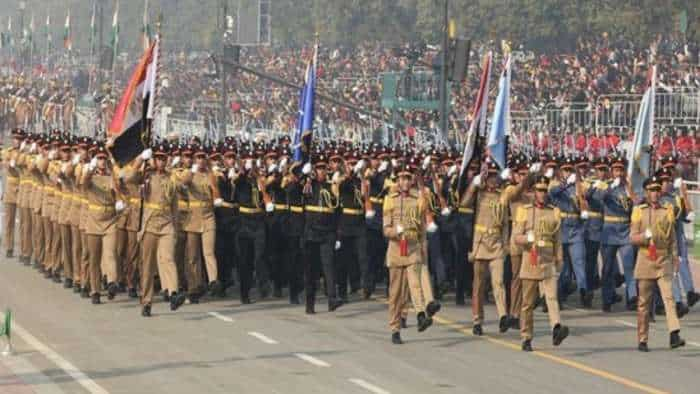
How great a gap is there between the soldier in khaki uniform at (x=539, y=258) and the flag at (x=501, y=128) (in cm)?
192

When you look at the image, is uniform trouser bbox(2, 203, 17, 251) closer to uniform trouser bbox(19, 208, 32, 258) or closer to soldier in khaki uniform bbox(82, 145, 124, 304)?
uniform trouser bbox(19, 208, 32, 258)

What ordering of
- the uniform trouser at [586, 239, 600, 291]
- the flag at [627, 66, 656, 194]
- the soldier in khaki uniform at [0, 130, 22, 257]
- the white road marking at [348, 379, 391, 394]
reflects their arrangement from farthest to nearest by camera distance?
the soldier in khaki uniform at [0, 130, 22, 257], the uniform trouser at [586, 239, 600, 291], the flag at [627, 66, 656, 194], the white road marking at [348, 379, 391, 394]

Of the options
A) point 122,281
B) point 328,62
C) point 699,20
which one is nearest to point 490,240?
point 122,281

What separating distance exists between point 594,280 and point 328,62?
165 feet

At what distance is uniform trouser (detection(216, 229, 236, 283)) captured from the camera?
26.6m

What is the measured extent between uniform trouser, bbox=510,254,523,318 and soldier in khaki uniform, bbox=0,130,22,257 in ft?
35.2

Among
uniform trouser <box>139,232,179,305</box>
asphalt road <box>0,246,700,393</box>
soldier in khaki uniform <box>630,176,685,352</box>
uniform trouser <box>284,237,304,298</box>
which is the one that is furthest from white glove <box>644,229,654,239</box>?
uniform trouser <box>139,232,179,305</box>

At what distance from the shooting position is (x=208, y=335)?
862 inches

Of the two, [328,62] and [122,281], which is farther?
[328,62]

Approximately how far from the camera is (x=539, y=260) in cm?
2092

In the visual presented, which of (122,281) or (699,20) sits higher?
(699,20)

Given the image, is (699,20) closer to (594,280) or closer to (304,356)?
(594,280)

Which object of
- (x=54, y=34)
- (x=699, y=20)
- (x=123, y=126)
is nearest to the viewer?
(x=123, y=126)

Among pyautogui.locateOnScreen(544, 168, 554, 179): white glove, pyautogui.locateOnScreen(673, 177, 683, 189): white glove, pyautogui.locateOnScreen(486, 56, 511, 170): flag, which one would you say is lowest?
pyautogui.locateOnScreen(673, 177, 683, 189): white glove
